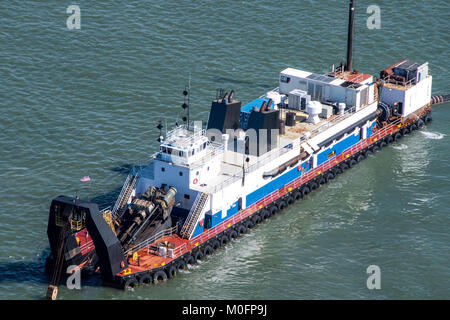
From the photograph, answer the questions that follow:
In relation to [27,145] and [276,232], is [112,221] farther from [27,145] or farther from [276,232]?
[27,145]

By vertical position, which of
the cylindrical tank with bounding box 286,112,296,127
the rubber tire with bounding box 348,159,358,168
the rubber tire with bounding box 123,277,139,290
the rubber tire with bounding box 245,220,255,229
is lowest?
the rubber tire with bounding box 123,277,139,290

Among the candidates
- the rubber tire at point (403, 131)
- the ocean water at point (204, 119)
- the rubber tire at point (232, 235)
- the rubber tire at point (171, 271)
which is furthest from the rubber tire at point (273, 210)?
the rubber tire at point (403, 131)

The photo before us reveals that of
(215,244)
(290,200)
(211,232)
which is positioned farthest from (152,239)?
(290,200)

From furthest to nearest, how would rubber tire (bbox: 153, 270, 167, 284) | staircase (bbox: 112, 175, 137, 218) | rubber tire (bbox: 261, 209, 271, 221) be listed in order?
1. rubber tire (bbox: 261, 209, 271, 221)
2. staircase (bbox: 112, 175, 137, 218)
3. rubber tire (bbox: 153, 270, 167, 284)

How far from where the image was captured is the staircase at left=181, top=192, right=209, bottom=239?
8212 centimetres

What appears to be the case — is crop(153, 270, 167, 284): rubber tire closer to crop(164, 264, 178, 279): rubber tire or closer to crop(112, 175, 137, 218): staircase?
crop(164, 264, 178, 279): rubber tire

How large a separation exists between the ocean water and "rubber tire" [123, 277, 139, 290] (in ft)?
1.75

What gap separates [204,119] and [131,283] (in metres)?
33.2

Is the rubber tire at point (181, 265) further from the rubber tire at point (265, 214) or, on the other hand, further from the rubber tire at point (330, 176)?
the rubber tire at point (330, 176)

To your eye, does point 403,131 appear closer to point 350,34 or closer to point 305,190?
point 350,34

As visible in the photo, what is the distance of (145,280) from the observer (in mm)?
78125

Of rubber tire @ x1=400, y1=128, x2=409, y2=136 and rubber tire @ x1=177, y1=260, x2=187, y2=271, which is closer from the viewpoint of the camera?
rubber tire @ x1=177, y1=260, x2=187, y2=271

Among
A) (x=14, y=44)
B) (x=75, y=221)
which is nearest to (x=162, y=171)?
(x=75, y=221)

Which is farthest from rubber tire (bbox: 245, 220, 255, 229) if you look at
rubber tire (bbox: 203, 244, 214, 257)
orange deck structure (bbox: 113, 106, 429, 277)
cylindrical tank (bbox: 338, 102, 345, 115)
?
cylindrical tank (bbox: 338, 102, 345, 115)
